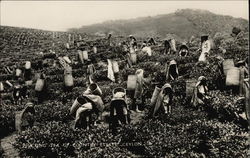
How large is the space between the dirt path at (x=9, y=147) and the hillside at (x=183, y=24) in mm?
59192

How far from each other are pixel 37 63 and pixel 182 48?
12.2 metres

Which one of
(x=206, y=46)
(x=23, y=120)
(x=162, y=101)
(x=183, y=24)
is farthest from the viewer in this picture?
(x=183, y=24)

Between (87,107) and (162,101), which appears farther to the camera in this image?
(162,101)

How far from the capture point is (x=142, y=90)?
16.6 m

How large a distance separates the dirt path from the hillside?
5919 cm

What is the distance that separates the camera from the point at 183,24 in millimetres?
87375

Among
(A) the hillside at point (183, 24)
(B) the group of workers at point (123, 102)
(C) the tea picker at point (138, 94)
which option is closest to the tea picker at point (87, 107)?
(B) the group of workers at point (123, 102)

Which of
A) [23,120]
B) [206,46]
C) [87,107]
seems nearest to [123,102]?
[87,107]

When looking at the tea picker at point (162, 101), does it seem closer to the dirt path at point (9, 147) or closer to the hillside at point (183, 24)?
the dirt path at point (9, 147)

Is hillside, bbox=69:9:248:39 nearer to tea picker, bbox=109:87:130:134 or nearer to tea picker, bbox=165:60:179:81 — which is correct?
tea picker, bbox=165:60:179:81

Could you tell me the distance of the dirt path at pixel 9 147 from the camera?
1378 centimetres

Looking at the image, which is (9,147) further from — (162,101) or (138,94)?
(162,101)

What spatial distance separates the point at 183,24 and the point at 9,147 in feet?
247

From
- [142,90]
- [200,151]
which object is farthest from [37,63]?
[200,151]
